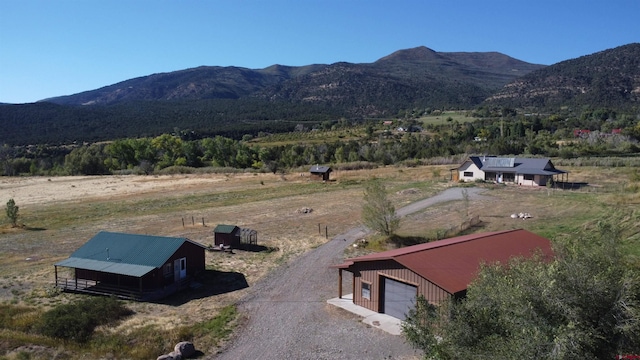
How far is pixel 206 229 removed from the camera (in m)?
42.3

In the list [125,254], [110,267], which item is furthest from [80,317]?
[125,254]

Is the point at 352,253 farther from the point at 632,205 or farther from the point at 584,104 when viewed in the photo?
the point at 584,104

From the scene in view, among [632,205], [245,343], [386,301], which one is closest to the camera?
[245,343]

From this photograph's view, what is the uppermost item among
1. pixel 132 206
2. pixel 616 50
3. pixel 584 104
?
pixel 616 50

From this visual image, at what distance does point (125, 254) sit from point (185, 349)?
11465 mm

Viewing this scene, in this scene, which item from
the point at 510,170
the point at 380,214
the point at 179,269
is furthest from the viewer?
the point at 510,170

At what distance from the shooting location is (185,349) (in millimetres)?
18375

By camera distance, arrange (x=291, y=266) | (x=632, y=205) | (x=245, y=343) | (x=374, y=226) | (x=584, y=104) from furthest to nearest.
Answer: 1. (x=584, y=104)
2. (x=632, y=205)
3. (x=374, y=226)
4. (x=291, y=266)
5. (x=245, y=343)

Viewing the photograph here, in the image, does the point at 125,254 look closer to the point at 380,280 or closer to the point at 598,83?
the point at 380,280

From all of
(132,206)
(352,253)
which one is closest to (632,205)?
(352,253)

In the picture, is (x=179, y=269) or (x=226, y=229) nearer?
(x=179, y=269)

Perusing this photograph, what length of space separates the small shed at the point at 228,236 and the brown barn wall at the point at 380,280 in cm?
1449

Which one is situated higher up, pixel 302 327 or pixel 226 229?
pixel 226 229

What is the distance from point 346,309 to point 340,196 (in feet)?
117
